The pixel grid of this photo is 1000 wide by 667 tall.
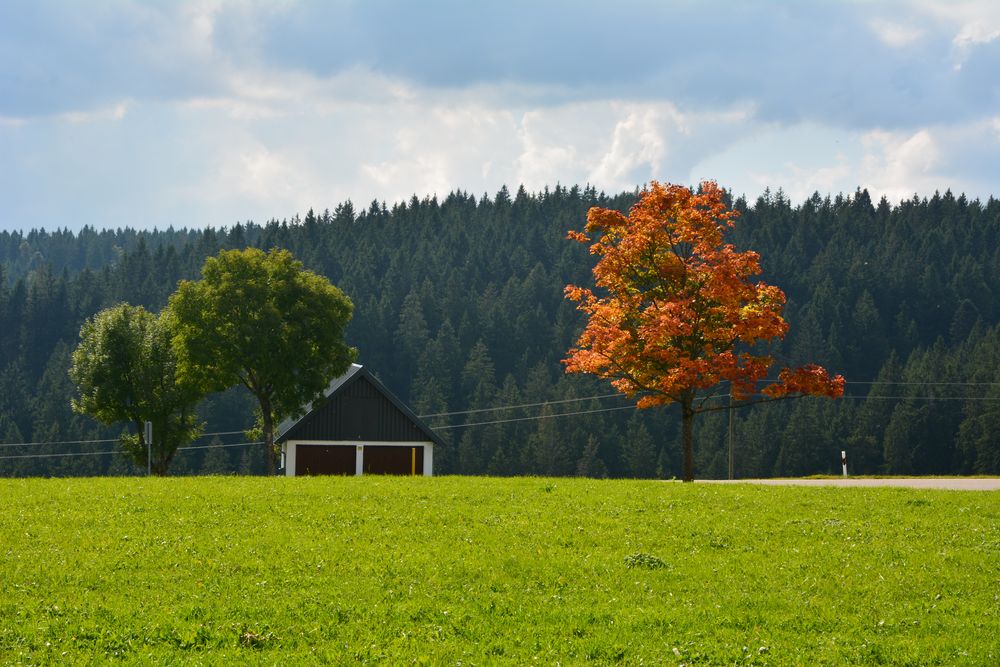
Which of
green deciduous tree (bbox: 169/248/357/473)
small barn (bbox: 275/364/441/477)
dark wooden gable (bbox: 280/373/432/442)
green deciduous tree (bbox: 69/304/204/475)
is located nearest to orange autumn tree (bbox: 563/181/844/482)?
green deciduous tree (bbox: 169/248/357/473)

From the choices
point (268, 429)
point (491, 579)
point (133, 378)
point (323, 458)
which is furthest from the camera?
point (133, 378)

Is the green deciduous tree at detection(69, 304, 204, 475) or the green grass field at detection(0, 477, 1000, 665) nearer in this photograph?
the green grass field at detection(0, 477, 1000, 665)

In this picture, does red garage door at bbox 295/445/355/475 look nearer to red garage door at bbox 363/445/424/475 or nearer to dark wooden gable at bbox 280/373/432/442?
dark wooden gable at bbox 280/373/432/442

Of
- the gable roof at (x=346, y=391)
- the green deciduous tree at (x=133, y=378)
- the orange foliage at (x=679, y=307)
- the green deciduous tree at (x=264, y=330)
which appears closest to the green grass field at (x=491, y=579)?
the orange foliage at (x=679, y=307)

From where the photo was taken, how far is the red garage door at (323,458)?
198ft

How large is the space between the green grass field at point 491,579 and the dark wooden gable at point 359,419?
35.0 meters

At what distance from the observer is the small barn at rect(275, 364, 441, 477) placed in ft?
199

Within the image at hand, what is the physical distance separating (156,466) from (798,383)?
46.3 meters

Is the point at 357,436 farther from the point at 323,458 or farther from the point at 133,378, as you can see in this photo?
the point at 133,378

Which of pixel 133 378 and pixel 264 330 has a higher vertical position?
pixel 264 330

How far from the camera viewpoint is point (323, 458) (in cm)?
6059

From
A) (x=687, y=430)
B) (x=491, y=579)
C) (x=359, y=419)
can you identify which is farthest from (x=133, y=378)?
(x=491, y=579)

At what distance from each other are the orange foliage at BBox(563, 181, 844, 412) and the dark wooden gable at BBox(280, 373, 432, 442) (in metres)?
29.0

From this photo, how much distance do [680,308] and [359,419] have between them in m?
32.7
